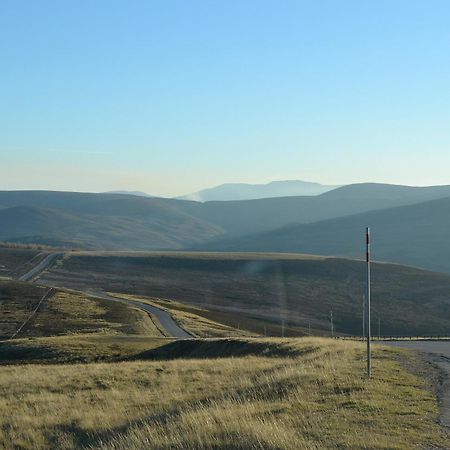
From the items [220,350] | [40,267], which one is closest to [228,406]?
[220,350]

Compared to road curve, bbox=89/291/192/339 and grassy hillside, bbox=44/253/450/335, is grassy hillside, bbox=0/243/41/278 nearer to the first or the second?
grassy hillside, bbox=44/253/450/335

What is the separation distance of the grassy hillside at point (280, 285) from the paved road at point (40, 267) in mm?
2771

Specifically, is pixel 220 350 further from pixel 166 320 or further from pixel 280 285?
pixel 280 285

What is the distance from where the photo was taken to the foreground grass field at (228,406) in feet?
40.3

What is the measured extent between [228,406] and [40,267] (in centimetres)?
13003

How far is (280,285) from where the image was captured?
472 feet

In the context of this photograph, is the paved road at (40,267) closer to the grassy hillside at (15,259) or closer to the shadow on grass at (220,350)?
the grassy hillside at (15,259)

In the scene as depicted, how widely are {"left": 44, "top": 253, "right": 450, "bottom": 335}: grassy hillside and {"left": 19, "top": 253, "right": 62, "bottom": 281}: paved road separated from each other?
109 inches

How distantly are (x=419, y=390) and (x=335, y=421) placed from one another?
4.71m

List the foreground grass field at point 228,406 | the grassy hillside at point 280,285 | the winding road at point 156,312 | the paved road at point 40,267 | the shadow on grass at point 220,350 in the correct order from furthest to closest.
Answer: the paved road at point 40,267 < the grassy hillside at point 280,285 < the winding road at point 156,312 < the shadow on grass at point 220,350 < the foreground grass field at point 228,406

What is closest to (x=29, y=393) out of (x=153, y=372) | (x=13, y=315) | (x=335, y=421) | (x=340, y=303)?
(x=153, y=372)

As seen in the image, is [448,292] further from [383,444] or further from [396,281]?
[383,444]

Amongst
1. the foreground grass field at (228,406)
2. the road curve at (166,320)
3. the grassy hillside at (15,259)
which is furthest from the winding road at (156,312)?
the foreground grass field at (228,406)

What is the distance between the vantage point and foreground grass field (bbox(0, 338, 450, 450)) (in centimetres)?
1230
